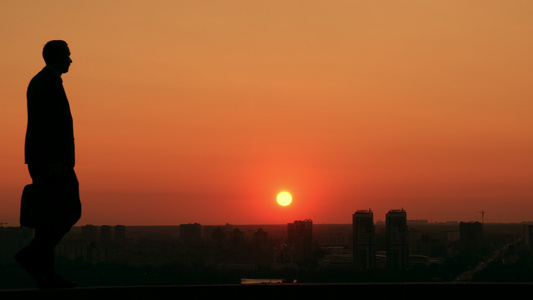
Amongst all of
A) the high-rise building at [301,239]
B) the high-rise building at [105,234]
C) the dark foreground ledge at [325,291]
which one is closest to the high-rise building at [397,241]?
the high-rise building at [301,239]

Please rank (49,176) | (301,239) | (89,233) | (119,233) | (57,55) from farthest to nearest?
(119,233)
(89,233)
(301,239)
(57,55)
(49,176)

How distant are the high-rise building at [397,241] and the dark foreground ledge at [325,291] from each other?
103642 millimetres

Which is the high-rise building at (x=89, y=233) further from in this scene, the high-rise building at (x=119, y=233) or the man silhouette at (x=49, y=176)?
the man silhouette at (x=49, y=176)

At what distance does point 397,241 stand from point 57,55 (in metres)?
130

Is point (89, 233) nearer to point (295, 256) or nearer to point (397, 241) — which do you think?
point (295, 256)

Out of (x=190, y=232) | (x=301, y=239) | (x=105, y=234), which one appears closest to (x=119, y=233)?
(x=105, y=234)

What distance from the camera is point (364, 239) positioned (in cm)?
14438

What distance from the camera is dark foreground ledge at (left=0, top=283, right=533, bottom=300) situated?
7578mm

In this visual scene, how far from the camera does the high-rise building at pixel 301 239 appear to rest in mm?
137500

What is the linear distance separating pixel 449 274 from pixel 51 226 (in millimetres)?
108397

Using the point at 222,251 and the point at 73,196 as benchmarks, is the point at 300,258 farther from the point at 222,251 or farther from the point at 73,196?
the point at 73,196

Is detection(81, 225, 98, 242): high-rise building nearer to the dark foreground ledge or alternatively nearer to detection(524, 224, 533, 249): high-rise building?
detection(524, 224, 533, 249): high-rise building

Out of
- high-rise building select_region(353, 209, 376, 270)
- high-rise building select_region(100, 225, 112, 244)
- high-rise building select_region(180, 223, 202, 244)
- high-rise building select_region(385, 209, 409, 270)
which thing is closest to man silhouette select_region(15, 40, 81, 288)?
high-rise building select_region(385, 209, 409, 270)

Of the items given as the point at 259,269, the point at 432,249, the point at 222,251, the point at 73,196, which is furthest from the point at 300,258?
the point at 73,196
